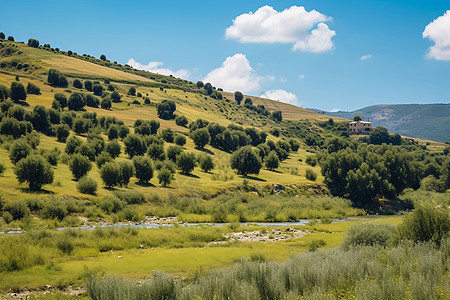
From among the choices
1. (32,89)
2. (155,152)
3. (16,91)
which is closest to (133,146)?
(155,152)

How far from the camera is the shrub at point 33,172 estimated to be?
169ft

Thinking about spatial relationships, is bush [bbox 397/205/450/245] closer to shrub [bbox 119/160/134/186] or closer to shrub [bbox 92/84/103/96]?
shrub [bbox 119/160/134/186]

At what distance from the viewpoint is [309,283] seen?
15172 millimetres

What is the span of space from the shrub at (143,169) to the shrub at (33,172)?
20233 mm

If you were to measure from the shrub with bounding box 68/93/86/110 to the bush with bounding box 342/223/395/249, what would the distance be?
12621 centimetres

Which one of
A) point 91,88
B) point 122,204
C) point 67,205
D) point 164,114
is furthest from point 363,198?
point 91,88

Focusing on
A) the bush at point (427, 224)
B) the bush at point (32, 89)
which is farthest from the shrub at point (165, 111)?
the bush at point (427, 224)

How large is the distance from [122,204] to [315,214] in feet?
119

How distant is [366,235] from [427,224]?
602 cm

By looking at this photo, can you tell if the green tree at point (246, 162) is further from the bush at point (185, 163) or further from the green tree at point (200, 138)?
the green tree at point (200, 138)

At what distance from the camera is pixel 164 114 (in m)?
156

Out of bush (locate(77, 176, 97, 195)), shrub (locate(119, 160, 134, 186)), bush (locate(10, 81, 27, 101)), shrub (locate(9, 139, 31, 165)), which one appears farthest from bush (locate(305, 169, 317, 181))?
bush (locate(10, 81, 27, 101))

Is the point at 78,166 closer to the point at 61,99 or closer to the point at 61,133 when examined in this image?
the point at 61,133

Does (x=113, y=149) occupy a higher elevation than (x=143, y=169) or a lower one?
higher
